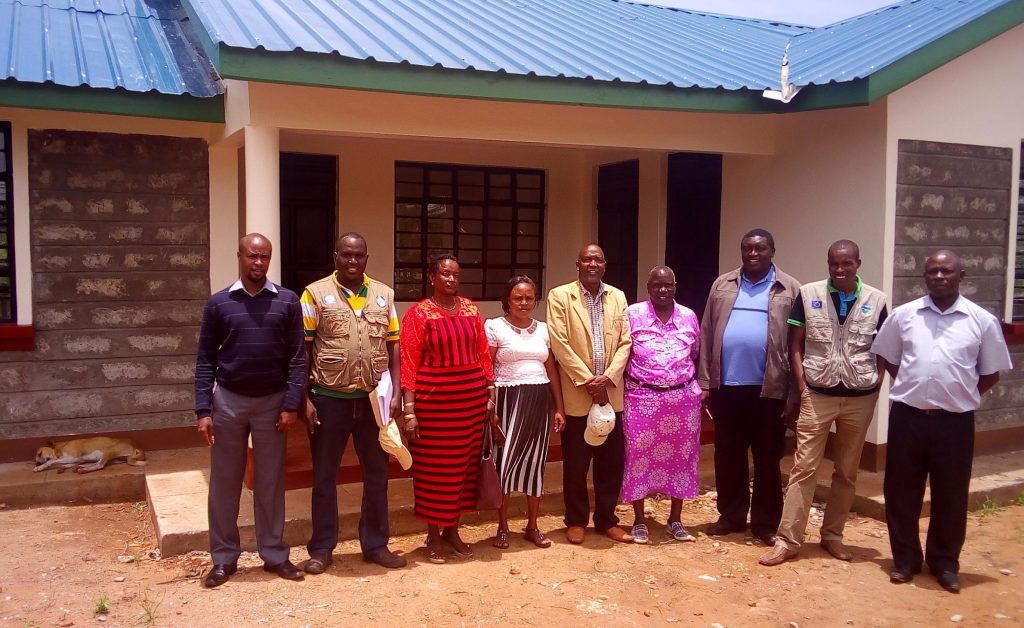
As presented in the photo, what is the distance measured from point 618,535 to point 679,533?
15.0 inches

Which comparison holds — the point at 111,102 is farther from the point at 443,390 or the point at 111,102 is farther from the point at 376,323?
the point at 443,390

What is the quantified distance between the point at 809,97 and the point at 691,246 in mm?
2197

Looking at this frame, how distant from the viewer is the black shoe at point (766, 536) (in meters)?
5.13

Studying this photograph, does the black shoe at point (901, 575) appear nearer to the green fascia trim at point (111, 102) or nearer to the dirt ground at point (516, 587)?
the dirt ground at point (516, 587)

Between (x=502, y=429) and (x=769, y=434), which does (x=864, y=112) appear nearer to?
(x=769, y=434)

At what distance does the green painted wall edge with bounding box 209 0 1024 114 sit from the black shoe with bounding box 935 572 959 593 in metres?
3.04

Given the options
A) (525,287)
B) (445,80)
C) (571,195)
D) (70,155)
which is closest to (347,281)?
(525,287)

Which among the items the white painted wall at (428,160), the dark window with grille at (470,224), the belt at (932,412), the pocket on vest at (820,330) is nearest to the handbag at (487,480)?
the pocket on vest at (820,330)

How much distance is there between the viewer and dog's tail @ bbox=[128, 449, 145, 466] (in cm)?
616

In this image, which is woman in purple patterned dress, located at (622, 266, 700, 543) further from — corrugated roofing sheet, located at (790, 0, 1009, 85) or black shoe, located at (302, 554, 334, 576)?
corrugated roofing sheet, located at (790, 0, 1009, 85)

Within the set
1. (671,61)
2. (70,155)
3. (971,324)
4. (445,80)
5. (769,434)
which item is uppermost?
(671,61)

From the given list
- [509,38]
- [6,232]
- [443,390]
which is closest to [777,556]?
[443,390]

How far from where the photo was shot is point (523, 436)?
488 cm

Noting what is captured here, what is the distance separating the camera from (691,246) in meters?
8.13
